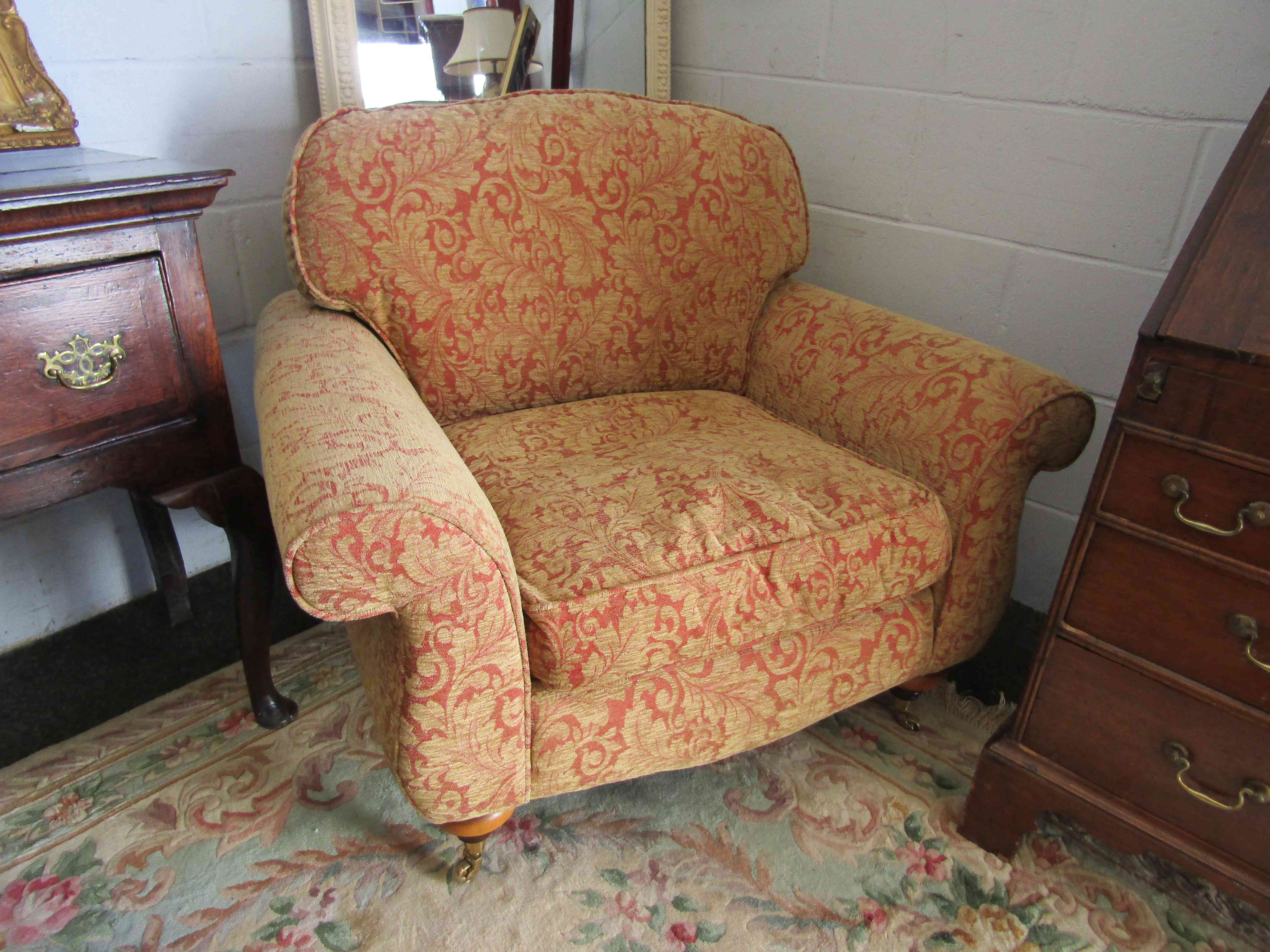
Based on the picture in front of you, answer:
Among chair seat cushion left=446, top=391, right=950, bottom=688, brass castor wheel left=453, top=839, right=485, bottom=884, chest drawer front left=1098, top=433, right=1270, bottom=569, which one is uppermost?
chest drawer front left=1098, top=433, right=1270, bottom=569

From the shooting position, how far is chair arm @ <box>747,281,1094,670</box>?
104cm

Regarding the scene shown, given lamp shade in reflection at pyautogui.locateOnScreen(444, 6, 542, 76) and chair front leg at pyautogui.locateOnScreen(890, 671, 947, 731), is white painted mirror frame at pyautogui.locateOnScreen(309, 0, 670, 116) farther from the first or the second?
chair front leg at pyautogui.locateOnScreen(890, 671, 947, 731)

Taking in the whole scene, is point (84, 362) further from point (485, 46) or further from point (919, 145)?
point (919, 145)

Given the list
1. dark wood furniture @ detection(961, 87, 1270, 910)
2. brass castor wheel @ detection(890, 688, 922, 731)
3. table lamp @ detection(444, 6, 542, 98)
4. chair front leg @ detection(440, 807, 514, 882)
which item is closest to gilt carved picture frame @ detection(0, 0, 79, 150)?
table lamp @ detection(444, 6, 542, 98)

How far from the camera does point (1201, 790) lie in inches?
35.8

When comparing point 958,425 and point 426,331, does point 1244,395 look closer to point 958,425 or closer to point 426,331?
point 958,425

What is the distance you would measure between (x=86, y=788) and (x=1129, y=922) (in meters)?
1.40

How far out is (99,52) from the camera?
3.80 feet

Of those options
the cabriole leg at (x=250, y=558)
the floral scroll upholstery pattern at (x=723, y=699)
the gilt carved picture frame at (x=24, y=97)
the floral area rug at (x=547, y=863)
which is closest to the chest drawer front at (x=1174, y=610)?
the floral scroll upholstery pattern at (x=723, y=699)

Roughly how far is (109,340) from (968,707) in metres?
1.31

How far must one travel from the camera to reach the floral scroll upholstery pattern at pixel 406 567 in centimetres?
71

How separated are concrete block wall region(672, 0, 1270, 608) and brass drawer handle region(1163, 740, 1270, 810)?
1.82ft

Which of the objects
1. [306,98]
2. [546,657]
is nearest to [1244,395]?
[546,657]

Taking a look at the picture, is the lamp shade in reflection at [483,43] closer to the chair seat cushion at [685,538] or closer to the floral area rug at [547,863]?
the chair seat cushion at [685,538]
